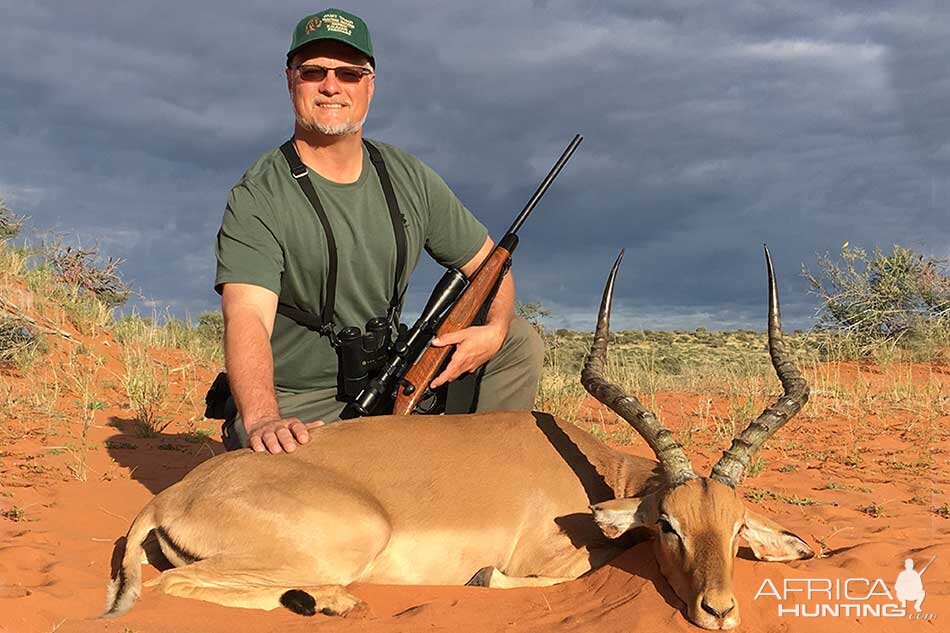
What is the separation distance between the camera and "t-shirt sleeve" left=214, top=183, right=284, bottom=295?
5.54 m

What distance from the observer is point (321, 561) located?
169 inches

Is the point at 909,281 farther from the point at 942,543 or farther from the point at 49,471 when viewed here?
the point at 49,471

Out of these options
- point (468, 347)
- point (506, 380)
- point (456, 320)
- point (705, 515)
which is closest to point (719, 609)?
point (705, 515)

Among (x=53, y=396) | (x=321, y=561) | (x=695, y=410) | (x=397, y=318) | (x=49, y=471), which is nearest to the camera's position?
(x=321, y=561)

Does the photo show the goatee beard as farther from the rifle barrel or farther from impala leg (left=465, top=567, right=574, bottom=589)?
impala leg (left=465, top=567, right=574, bottom=589)

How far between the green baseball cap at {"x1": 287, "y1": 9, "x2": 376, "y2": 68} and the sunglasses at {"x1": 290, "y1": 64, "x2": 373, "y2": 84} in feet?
0.43

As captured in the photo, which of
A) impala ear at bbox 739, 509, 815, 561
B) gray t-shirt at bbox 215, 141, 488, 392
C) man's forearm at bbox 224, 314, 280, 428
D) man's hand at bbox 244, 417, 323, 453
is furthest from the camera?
gray t-shirt at bbox 215, 141, 488, 392

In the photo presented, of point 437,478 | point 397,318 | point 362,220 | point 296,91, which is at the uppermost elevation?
point 296,91

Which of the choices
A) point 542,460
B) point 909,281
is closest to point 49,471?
point 542,460

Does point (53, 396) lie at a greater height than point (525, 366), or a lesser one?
lesser

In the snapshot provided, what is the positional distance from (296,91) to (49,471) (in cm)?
376

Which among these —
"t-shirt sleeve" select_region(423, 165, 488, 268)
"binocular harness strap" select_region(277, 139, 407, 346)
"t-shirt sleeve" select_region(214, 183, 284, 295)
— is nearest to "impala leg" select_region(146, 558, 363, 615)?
"t-shirt sleeve" select_region(214, 183, 284, 295)

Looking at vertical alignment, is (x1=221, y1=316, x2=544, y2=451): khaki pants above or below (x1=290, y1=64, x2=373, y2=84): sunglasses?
below

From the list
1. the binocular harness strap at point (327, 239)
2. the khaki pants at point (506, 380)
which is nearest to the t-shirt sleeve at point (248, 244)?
the binocular harness strap at point (327, 239)
